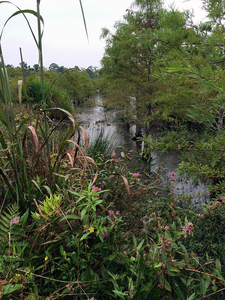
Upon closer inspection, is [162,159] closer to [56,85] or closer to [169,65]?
[169,65]

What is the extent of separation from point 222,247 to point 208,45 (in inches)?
74.3

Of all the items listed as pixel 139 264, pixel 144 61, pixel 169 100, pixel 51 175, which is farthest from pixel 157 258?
pixel 144 61

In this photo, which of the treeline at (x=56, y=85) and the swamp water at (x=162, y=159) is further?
the treeline at (x=56, y=85)

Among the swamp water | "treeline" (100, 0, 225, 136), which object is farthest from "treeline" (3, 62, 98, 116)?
the swamp water

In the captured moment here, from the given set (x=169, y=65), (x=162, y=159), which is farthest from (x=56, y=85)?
(x=169, y=65)

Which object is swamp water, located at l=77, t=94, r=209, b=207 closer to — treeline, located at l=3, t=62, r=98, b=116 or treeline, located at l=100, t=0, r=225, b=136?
treeline, located at l=100, t=0, r=225, b=136

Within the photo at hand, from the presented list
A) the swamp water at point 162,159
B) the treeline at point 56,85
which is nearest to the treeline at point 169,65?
the swamp water at point 162,159

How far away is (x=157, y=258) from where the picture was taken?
1.13 metres

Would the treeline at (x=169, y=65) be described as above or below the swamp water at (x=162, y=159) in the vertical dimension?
above

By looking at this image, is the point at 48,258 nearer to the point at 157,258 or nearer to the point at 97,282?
the point at 97,282

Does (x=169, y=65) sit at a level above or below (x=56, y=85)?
below

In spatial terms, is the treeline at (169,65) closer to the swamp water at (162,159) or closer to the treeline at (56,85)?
the swamp water at (162,159)

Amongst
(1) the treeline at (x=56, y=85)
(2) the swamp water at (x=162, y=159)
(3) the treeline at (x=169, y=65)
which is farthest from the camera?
(1) the treeline at (x=56, y=85)

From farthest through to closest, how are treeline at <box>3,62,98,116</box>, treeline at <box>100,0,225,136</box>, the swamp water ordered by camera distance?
treeline at <box>3,62,98,116</box>, the swamp water, treeline at <box>100,0,225,136</box>
